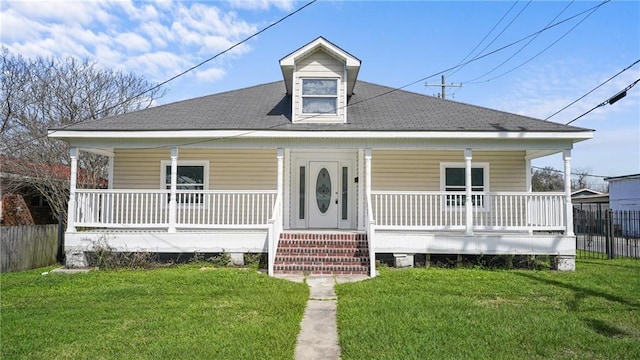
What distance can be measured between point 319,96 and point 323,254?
4.37 meters

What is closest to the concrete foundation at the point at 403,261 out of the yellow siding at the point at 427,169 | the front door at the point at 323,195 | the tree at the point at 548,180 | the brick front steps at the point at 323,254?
the brick front steps at the point at 323,254

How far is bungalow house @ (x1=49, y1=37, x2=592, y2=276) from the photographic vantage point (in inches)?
398

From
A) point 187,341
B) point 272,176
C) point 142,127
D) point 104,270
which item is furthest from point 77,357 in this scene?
point 272,176

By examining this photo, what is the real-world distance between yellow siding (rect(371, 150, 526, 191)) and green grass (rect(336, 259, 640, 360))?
354 centimetres

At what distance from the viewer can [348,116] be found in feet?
38.0

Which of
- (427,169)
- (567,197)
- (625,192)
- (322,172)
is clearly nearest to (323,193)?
(322,172)

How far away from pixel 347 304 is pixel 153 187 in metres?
8.00

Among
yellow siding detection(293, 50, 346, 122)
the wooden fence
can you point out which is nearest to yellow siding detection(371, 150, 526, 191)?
yellow siding detection(293, 50, 346, 122)

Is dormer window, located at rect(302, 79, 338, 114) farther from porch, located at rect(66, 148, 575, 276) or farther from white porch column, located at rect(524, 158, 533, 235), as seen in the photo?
white porch column, located at rect(524, 158, 533, 235)

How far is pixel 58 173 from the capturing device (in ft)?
52.9

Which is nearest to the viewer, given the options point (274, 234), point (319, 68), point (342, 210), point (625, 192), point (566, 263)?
point (274, 234)

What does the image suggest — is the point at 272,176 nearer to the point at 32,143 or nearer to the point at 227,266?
the point at 227,266

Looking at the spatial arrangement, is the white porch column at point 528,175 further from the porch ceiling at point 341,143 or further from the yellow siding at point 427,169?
the porch ceiling at point 341,143

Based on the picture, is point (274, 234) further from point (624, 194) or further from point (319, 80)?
point (624, 194)
